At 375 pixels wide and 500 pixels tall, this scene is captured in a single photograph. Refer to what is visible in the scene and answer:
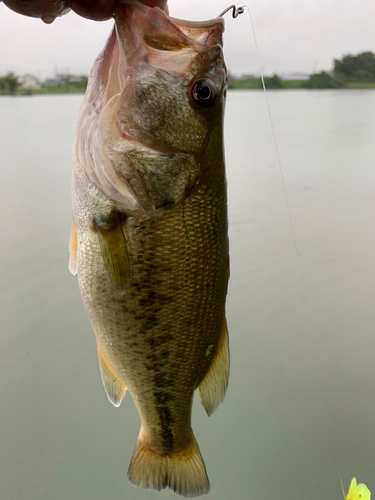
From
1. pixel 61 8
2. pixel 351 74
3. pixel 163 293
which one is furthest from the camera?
pixel 351 74

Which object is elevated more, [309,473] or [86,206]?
[86,206]

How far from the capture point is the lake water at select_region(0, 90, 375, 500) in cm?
183

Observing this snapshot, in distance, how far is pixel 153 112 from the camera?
700 mm

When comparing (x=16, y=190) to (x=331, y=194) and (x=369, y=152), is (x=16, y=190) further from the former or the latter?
(x=369, y=152)

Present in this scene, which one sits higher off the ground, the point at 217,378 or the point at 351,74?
the point at 351,74

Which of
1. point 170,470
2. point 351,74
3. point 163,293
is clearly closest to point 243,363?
point 170,470

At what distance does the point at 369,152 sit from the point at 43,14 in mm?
5362

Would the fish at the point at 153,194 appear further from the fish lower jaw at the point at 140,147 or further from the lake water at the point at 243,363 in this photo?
the lake water at the point at 243,363

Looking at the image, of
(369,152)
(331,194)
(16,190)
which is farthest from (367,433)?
(369,152)

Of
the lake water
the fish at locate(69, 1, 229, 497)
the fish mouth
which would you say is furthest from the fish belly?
the lake water

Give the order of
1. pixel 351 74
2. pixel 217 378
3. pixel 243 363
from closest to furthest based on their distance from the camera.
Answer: pixel 217 378 < pixel 243 363 < pixel 351 74

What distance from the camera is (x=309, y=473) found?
6.05 feet

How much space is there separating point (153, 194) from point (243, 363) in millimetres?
1817

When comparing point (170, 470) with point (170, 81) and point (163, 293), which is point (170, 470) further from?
point (170, 81)
